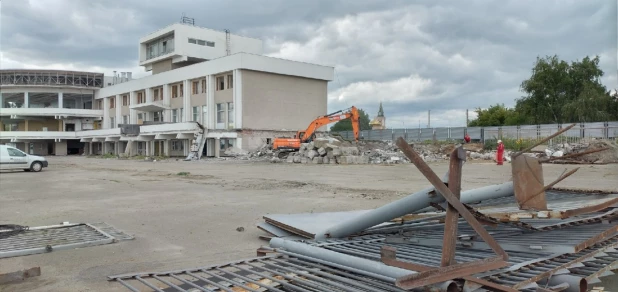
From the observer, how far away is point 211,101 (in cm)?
4653

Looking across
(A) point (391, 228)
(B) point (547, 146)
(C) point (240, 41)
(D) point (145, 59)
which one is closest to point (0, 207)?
(A) point (391, 228)

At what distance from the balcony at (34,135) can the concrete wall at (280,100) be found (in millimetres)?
35835

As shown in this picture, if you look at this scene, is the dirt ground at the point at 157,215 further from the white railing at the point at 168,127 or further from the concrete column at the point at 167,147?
the concrete column at the point at 167,147

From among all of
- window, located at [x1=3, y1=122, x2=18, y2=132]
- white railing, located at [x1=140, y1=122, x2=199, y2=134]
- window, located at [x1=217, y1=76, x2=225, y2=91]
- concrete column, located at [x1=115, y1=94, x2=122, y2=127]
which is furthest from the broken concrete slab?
window, located at [x1=3, y1=122, x2=18, y2=132]

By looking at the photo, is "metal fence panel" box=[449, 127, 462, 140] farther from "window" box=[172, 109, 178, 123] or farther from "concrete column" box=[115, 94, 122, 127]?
"concrete column" box=[115, 94, 122, 127]

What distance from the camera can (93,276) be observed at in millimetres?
4910

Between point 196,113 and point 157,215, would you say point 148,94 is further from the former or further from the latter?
point 157,215

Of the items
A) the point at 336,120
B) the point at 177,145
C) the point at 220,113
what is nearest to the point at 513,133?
the point at 336,120

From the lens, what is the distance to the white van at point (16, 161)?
74.8 ft

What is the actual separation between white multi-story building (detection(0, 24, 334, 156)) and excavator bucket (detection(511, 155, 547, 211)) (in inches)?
1547

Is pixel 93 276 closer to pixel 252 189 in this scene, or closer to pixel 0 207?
pixel 0 207

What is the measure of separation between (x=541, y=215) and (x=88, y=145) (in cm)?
7256

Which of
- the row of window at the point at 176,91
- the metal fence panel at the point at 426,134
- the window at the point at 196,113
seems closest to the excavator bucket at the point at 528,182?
the metal fence panel at the point at 426,134

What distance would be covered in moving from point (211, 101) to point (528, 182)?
44.3m
